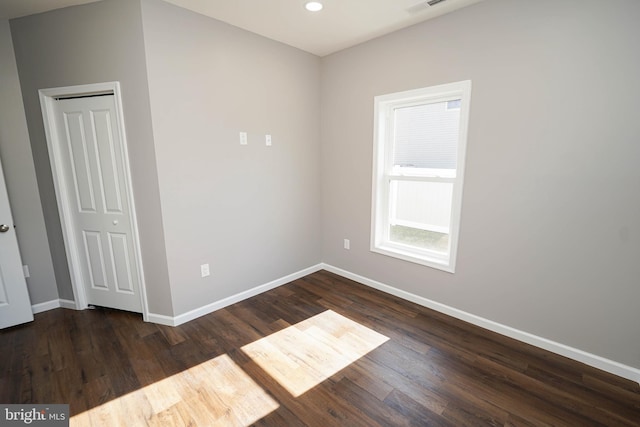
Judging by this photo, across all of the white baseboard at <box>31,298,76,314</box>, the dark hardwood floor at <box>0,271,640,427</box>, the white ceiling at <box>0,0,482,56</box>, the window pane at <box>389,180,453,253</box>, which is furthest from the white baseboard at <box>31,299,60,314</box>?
the window pane at <box>389,180,453,253</box>

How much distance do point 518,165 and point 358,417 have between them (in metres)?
2.15

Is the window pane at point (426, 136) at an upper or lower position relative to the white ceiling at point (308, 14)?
lower

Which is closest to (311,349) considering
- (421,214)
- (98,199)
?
(421,214)

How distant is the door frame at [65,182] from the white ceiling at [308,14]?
0.64 metres

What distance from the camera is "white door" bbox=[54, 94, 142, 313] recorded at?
2.42m

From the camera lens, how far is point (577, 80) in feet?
6.15

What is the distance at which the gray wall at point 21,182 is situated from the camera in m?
2.45

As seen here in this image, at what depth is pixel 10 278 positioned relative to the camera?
2.50 meters

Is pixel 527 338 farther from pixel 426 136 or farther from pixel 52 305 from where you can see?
pixel 52 305

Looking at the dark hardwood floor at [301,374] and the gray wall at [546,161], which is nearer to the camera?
the dark hardwood floor at [301,374]

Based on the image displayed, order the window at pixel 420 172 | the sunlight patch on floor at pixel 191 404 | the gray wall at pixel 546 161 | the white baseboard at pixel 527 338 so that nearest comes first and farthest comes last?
the sunlight patch on floor at pixel 191 404, the gray wall at pixel 546 161, the white baseboard at pixel 527 338, the window at pixel 420 172

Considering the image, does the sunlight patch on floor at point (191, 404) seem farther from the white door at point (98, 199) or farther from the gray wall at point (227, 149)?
the white door at point (98, 199)

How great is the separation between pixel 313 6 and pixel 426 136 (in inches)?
60.1

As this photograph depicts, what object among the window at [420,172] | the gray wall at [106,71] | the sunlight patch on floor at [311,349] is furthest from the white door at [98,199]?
the window at [420,172]
